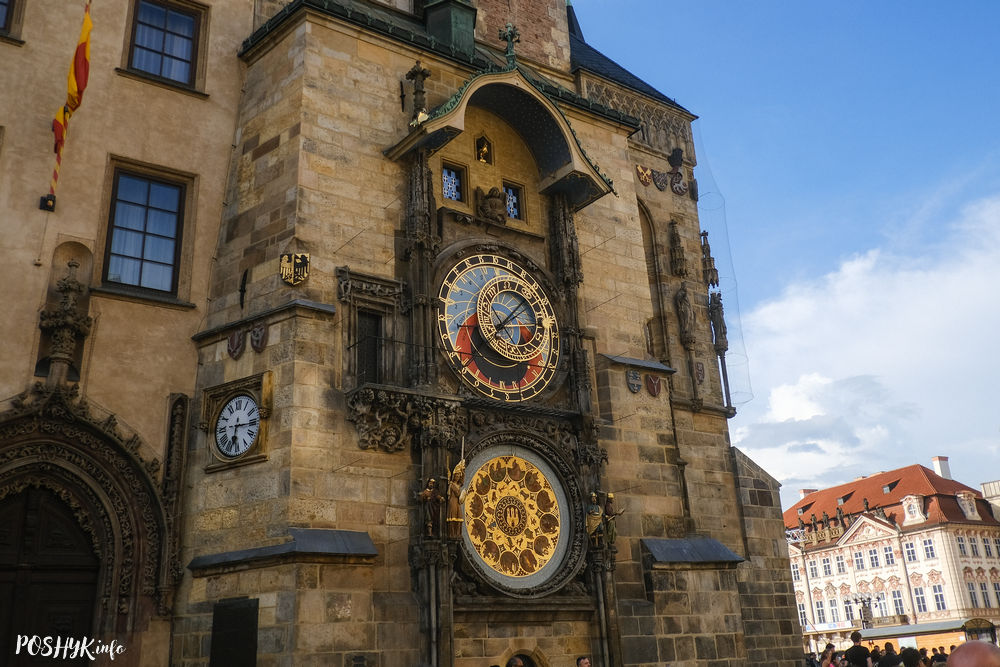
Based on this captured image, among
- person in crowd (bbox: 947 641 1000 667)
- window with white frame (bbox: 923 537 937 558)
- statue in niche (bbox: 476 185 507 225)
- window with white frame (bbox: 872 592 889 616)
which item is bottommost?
person in crowd (bbox: 947 641 1000 667)

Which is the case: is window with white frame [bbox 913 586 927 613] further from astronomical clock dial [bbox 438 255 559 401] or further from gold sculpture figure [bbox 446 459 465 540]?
gold sculpture figure [bbox 446 459 465 540]

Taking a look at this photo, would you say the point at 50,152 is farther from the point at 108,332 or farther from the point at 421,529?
the point at 421,529

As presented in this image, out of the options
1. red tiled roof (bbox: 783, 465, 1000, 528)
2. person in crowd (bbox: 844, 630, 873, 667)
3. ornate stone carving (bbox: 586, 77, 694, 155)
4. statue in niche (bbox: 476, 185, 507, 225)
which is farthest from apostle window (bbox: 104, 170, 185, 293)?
red tiled roof (bbox: 783, 465, 1000, 528)

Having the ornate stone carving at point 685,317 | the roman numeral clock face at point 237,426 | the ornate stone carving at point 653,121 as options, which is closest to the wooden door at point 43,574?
the roman numeral clock face at point 237,426

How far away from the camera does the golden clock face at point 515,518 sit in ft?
38.5

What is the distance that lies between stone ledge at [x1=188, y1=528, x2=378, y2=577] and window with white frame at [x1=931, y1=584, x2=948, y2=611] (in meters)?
44.2

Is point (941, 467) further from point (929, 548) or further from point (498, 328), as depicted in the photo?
point (498, 328)

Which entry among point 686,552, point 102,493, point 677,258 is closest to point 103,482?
point 102,493

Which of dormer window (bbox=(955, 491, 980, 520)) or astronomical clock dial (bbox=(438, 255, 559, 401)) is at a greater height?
dormer window (bbox=(955, 491, 980, 520))

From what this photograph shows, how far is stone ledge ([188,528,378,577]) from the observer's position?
9945 millimetres

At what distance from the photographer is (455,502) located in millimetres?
11156

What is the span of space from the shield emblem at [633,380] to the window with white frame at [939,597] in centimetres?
3997

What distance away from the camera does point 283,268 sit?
11383 millimetres

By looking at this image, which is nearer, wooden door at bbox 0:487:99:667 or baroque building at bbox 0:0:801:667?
wooden door at bbox 0:487:99:667
